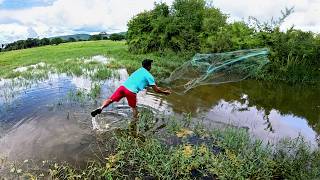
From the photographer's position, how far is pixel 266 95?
44.9ft

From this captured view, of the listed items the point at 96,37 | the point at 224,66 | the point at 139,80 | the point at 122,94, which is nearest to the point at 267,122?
the point at 224,66

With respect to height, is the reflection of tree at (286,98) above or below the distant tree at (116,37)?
below

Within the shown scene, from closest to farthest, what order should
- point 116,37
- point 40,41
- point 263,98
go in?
point 263,98
point 40,41
point 116,37

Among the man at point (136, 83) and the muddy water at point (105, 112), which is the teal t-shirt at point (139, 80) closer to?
the man at point (136, 83)

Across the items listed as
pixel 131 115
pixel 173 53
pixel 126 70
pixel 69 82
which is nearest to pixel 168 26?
pixel 173 53

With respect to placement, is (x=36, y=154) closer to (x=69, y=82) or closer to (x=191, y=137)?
(x=191, y=137)

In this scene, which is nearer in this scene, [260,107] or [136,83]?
[136,83]

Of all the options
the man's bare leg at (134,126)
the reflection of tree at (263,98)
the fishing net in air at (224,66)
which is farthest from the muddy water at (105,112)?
the fishing net in air at (224,66)

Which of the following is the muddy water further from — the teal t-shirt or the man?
the teal t-shirt

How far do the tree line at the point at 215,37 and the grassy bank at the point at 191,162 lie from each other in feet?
34.1

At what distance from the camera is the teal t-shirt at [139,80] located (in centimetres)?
810

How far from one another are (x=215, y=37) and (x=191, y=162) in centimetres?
1473

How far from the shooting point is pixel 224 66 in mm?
11062

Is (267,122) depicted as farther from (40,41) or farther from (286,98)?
(40,41)
